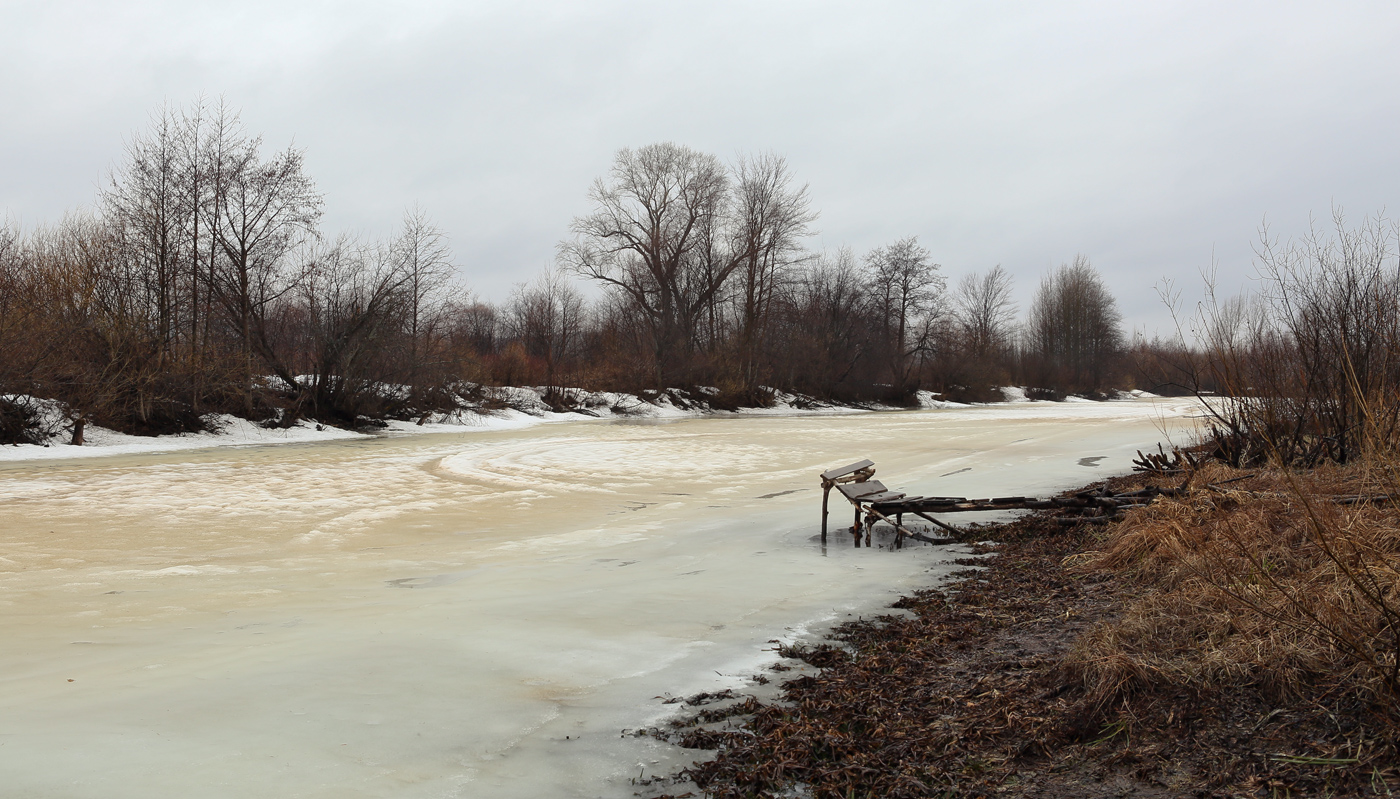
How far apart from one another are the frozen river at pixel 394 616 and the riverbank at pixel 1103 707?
52 centimetres

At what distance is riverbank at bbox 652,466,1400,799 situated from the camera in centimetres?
270

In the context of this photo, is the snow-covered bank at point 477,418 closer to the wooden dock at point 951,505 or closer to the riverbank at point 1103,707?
the wooden dock at point 951,505

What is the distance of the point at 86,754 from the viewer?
3180mm

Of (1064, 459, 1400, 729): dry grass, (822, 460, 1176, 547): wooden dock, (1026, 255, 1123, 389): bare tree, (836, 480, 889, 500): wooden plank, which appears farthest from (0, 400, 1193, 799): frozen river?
(1026, 255, 1123, 389): bare tree

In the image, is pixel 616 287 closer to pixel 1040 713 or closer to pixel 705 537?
pixel 705 537

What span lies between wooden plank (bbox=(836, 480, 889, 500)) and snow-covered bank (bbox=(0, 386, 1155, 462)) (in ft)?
58.3

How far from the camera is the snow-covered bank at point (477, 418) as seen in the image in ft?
63.4

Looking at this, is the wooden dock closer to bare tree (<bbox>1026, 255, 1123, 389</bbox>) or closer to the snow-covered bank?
the snow-covered bank

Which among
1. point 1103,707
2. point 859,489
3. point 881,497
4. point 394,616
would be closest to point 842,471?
point 859,489

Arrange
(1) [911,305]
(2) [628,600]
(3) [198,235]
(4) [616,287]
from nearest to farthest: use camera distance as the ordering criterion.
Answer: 1. (2) [628,600]
2. (3) [198,235]
3. (4) [616,287]
4. (1) [911,305]

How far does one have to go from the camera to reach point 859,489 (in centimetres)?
842

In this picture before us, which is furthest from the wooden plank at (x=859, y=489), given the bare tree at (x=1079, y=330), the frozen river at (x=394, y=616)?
the bare tree at (x=1079, y=330)

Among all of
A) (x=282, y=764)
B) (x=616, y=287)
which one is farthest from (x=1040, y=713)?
(x=616, y=287)

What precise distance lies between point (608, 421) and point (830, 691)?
30.5 metres
